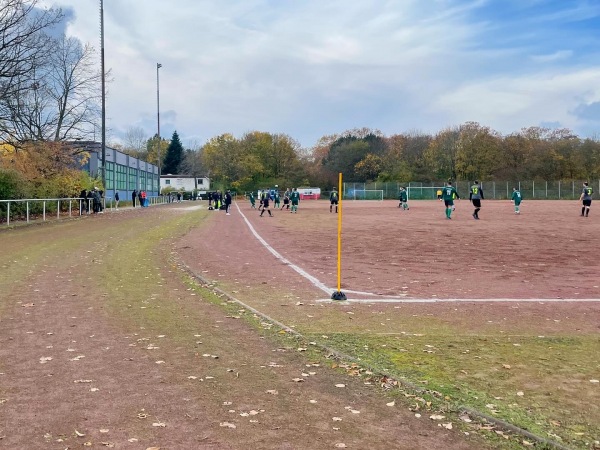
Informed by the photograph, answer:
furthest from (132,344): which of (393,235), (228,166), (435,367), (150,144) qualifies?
(150,144)

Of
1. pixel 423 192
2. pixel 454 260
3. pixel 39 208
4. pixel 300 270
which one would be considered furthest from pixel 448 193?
pixel 423 192

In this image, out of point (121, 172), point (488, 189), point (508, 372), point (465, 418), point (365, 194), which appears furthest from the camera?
point (365, 194)

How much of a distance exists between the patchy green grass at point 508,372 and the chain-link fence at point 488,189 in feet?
247

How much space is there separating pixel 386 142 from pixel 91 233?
299 feet

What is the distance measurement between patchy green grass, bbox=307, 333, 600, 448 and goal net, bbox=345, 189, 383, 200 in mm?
82420

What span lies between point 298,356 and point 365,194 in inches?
3316

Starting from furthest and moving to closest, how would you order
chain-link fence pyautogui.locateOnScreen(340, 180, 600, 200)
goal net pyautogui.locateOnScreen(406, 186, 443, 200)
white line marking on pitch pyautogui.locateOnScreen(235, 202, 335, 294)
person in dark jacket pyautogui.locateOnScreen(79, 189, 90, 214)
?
goal net pyautogui.locateOnScreen(406, 186, 443, 200) → chain-link fence pyautogui.locateOnScreen(340, 180, 600, 200) → person in dark jacket pyautogui.locateOnScreen(79, 189, 90, 214) → white line marking on pitch pyautogui.locateOnScreen(235, 202, 335, 294)

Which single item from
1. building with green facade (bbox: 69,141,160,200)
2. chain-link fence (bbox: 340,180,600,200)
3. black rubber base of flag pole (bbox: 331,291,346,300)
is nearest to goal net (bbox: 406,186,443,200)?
chain-link fence (bbox: 340,180,600,200)

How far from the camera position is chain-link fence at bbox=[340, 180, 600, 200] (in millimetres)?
78562

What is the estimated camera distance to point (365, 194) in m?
89.6

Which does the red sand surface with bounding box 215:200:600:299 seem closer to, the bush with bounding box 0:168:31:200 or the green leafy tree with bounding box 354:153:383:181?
the bush with bounding box 0:168:31:200

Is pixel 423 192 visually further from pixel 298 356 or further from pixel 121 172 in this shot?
pixel 298 356

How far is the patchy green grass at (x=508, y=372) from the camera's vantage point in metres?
4.53

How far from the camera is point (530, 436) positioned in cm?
414
